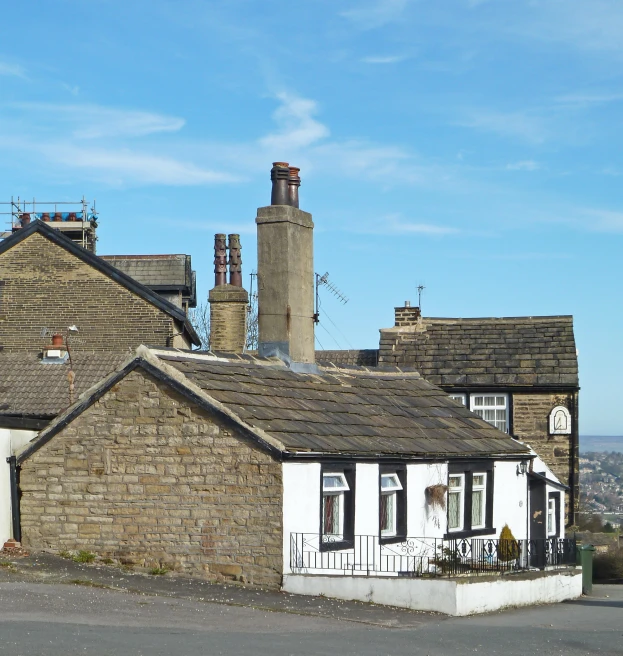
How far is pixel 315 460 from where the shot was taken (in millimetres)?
18656

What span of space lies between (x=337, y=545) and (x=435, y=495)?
287cm

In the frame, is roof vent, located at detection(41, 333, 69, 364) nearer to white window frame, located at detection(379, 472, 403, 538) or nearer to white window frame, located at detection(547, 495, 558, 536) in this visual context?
white window frame, located at detection(547, 495, 558, 536)

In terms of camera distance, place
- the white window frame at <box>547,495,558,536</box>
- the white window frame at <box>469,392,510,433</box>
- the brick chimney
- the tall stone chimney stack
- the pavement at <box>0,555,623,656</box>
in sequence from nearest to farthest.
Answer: the pavement at <box>0,555,623,656</box>, the tall stone chimney stack, the white window frame at <box>547,495,558,536</box>, the brick chimney, the white window frame at <box>469,392,510,433</box>

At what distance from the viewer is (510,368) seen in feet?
114

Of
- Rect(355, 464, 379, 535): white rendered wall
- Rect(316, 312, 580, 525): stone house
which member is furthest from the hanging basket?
Rect(316, 312, 580, 525): stone house

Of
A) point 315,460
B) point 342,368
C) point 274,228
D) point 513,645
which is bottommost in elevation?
point 513,645

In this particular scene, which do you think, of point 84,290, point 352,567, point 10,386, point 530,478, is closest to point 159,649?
point 352,567

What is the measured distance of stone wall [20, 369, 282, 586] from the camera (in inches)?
720

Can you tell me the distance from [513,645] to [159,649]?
4.80 metres

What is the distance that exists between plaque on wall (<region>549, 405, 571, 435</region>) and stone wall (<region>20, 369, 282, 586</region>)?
56.9 ft

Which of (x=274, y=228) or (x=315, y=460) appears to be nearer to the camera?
(x=315, y=460)

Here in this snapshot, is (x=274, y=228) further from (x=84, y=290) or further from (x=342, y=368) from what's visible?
(x=84, y=290)

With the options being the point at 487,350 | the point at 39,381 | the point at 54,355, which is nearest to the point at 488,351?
the point at 487,350

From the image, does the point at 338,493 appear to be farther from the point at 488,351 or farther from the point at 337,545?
the point at 488,351
